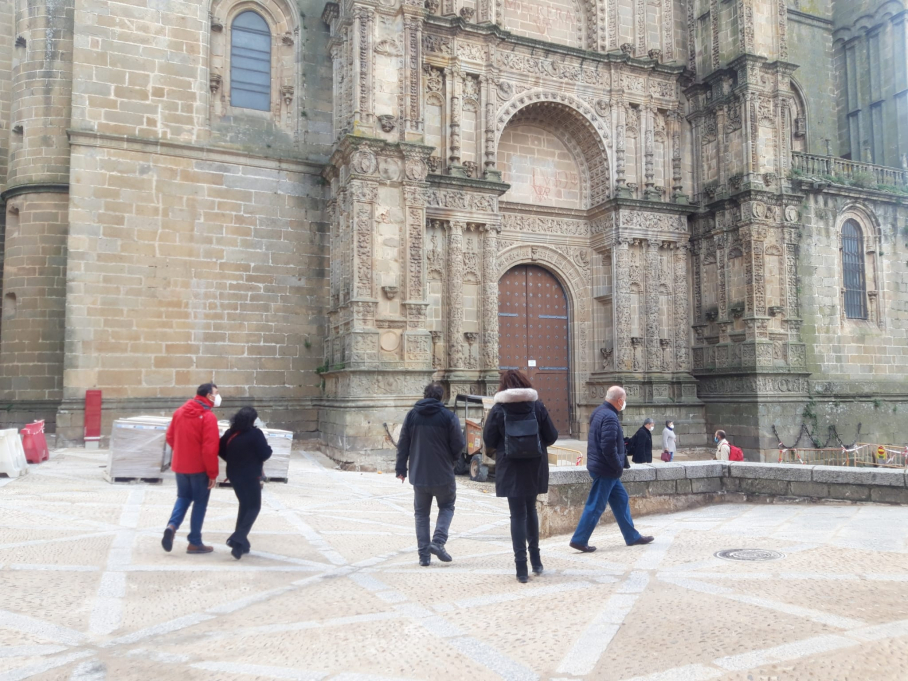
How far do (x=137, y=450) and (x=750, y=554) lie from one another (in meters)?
9.10

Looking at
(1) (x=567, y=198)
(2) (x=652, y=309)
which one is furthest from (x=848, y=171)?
(1) (x=567, y=198)

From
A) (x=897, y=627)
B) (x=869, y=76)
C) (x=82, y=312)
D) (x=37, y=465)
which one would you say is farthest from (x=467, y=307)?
(x=869, y=76)

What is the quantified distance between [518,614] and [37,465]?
36.7ft

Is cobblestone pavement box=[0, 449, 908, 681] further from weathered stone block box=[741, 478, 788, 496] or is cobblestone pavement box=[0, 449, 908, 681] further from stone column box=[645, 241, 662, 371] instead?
stone column box=[645, 241, 662, 371]

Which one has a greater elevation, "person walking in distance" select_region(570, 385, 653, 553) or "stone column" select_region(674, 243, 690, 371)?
"stone column" select_region(674, 243, 690, 371)

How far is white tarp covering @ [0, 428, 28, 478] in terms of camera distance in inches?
440

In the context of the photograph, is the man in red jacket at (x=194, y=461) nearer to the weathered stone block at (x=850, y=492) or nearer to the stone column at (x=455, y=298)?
the weathered stone block at (x=850, y=492)

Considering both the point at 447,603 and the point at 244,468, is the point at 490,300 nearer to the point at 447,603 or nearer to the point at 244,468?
the point at 244,468

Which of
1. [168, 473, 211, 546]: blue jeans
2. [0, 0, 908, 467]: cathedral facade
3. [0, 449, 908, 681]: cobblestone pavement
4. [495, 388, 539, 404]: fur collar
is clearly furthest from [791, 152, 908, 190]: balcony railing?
[168, 473, 211, 546]: blue jeans

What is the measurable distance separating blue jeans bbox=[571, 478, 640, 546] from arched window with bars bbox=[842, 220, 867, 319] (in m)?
18.4

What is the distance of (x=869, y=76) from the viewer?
25.4 meters

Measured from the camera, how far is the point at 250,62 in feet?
58.5

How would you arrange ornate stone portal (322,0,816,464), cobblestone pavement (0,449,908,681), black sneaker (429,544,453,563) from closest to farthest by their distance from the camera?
cobblestone pavement (0,449,908,681)
black sneaker (429,544,453,563)
ornate stone portal (322,0,816,464)

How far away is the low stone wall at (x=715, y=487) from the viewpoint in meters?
8.72
